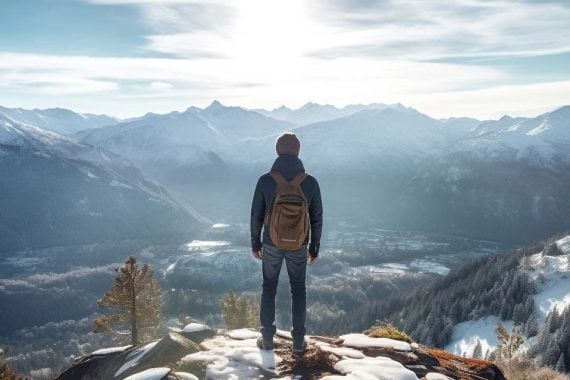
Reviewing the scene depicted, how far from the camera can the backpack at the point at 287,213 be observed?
42.5ft

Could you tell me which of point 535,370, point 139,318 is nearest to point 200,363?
point 535,370

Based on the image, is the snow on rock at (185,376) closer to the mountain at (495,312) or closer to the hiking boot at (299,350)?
the hiking boot at (299,350)

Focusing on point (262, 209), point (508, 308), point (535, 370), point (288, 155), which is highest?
point (288, 155)

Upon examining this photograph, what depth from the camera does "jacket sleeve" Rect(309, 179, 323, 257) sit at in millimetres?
13576

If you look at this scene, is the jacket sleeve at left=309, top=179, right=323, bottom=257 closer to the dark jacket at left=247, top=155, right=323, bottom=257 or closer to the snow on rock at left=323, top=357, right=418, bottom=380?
the dark jacket at left=247, top=155, right=323, bottom=257

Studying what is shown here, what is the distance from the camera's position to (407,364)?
43.1 feet

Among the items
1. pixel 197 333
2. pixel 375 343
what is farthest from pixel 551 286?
pixel 197 333

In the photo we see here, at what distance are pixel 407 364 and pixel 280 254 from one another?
15.4ft

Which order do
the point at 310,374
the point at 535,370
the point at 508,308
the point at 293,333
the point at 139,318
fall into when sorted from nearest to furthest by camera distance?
the point at 310,374 < the point at 293,333 < the point at 535,370 < the point at 139,318 < the point at 508,308

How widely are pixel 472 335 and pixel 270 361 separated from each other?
172 m

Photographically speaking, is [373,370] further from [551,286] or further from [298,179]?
[551,286]

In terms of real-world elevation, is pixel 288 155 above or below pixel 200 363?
above

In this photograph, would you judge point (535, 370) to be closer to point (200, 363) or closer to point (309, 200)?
point (309, 200)

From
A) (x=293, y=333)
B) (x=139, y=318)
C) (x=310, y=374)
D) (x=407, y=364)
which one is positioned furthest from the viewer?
(x=139, y=318)
